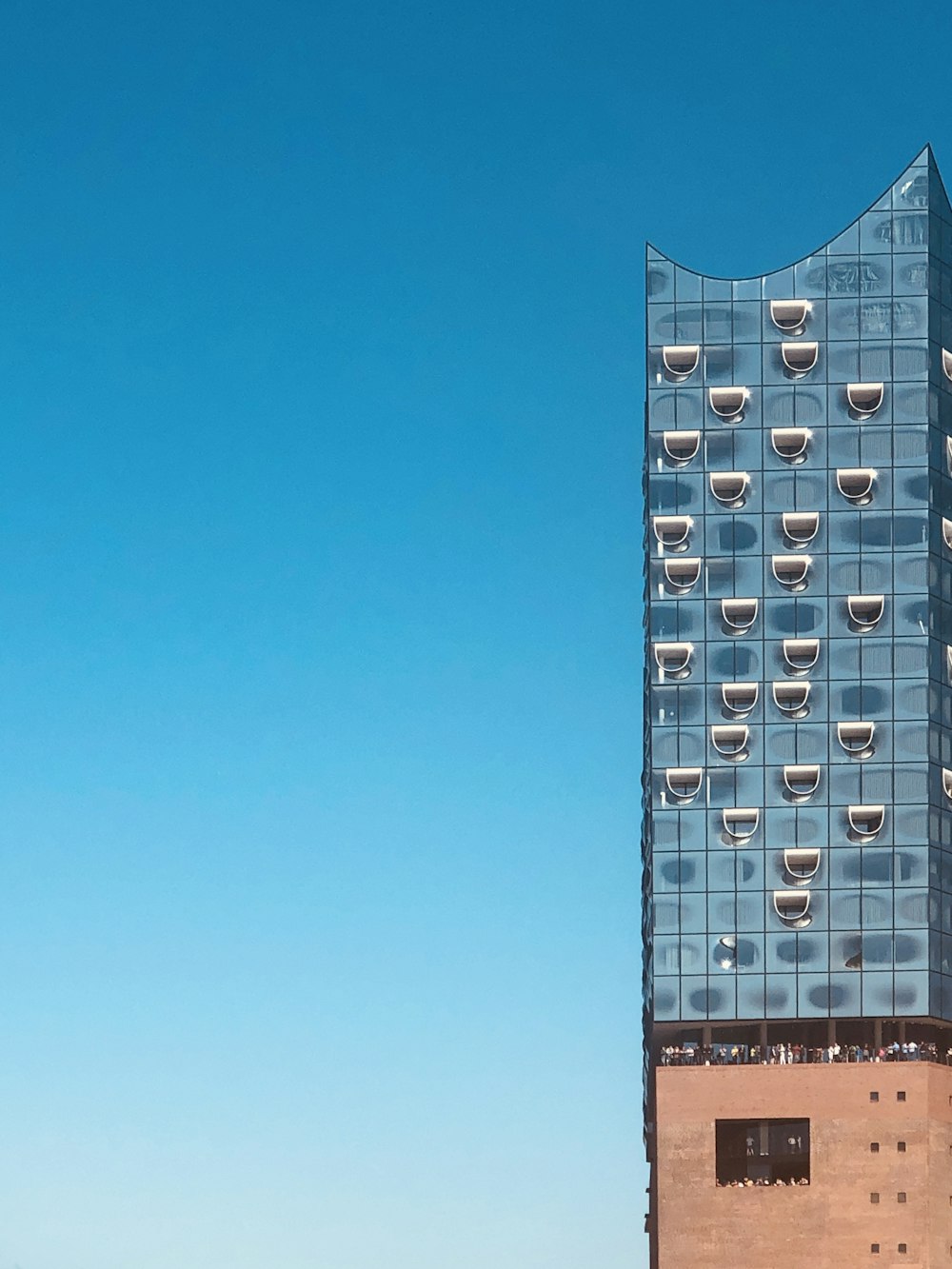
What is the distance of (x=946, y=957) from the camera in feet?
480

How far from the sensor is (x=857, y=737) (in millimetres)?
148750

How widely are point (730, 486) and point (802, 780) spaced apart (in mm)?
17847

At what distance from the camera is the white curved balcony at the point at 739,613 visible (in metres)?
151

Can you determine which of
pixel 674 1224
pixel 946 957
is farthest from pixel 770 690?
pixel 674 1224

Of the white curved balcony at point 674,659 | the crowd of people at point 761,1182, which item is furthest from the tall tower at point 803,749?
the crowd of people at point 761,1182

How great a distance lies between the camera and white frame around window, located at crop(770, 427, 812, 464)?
15250cm

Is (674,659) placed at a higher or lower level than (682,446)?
lower

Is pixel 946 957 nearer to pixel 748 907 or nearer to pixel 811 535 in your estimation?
pixel 748 907

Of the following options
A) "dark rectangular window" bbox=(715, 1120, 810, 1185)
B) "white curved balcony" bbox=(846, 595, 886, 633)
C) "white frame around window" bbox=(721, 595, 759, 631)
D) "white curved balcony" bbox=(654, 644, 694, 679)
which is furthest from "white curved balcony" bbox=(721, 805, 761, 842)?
"dark rectangular window" bbox=(715, 1120, 810, 1185)

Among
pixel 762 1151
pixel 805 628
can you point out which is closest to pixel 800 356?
pixel 805 628

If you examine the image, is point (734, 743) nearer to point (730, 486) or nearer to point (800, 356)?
point (730, 486)

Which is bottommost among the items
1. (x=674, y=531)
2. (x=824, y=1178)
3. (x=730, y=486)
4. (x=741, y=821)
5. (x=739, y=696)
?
(x=824, y=1178)

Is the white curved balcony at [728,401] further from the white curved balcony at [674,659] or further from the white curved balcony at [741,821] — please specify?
the white curved balcony at [741,821]

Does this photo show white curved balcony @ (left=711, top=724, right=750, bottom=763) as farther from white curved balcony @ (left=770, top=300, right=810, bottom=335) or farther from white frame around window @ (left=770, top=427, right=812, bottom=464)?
white curved balcony @ (left=770, top=300, right=810, bottom=335)
